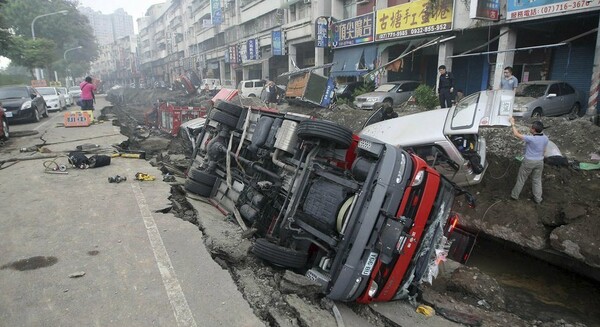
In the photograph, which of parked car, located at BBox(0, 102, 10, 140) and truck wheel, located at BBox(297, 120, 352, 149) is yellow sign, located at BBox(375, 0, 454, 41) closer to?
truck wheel, located at BBox(297, 120, 352, 149)

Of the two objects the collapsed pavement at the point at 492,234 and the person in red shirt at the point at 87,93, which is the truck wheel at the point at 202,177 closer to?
the collapsed pavement at the point at 492,234

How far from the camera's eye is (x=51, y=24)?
4381 centimetres

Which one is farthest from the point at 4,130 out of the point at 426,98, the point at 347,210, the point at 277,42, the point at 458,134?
the point at 277,42

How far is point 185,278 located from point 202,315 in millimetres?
617

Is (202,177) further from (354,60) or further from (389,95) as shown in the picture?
(354,60)

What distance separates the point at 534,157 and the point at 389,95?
1009 cm

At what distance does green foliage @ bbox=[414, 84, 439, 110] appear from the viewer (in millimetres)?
14359

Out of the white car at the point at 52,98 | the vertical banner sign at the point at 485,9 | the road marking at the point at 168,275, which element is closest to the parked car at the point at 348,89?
the vertical banner sign at the point at 485,9

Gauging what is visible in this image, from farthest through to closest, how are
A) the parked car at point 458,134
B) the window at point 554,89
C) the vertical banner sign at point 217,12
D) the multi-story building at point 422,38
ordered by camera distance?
the vertical banner sign at point 217,12
the multi-story building at point 422,38
the window at point 554,89
the parked car at point 458,134

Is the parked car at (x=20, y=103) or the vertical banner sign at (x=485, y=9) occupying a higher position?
the vertical banner sign at (x=485, y=9)

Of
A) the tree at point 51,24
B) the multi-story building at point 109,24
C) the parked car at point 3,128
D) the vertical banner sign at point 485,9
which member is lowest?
the parked car at point 3,128

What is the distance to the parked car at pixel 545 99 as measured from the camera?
1131cm

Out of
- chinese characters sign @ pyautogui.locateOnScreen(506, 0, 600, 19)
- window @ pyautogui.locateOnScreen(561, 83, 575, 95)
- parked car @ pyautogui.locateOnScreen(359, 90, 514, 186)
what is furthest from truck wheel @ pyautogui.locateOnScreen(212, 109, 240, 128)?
window @ pyautogui.locateOnScreen(561, 83, 575, 95)

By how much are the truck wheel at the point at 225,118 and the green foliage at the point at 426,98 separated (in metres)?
10.0
